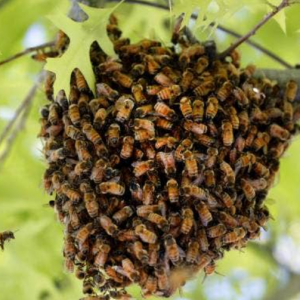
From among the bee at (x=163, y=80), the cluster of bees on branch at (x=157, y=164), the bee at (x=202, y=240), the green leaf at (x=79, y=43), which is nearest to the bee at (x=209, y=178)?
the cluster of bees on branch at (x=157, y=164)

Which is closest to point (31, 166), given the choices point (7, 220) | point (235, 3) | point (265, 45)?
point (7, 220)

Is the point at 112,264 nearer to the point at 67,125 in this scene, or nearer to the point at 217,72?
the point at 67,125

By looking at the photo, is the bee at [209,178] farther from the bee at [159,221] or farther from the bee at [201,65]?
the bee at [201,65]

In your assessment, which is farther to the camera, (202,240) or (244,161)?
(244,161)

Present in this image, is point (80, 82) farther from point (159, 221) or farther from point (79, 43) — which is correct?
point (159, 221)

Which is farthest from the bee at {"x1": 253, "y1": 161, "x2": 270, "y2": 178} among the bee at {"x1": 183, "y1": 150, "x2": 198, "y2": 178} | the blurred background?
the blurred background

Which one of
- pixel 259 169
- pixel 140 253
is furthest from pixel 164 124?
pixel 140 253

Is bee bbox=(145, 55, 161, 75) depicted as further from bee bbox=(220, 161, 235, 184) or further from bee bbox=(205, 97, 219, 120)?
bee bbox=(220, 161, 235, 184)
